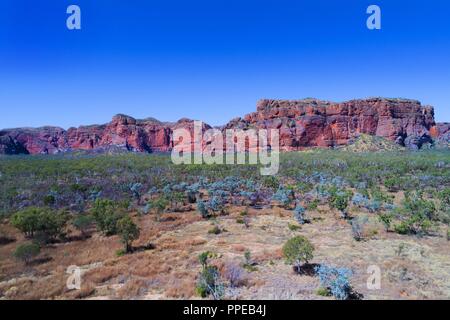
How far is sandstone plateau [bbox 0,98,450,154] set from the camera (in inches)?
4897

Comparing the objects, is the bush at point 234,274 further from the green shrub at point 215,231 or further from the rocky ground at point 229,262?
the green shrub at point 215,231

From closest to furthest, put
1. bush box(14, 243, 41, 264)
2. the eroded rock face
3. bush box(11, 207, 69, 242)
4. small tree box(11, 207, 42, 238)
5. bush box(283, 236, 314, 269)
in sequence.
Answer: bush box(283, 236, 314, 269) → bush box(14, 243, 41, 264) → bush box(11, 207, 69, 242) → small tree box(11, 207, 42, 238) → the eroded rock face

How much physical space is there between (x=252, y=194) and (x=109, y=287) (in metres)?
20.7

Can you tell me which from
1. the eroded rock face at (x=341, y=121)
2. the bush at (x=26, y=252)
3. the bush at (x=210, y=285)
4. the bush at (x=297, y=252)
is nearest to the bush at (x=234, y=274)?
the bush at (x=210, y=285)

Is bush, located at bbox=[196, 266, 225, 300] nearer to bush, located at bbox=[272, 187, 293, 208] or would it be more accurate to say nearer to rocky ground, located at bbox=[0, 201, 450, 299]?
rocky ground, located at bbox=[0, 201, 450, 299]

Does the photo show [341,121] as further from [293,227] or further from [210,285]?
[210,285]

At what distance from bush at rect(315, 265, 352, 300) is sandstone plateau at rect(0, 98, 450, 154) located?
113743 mm

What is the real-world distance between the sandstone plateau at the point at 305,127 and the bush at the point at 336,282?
113743 millimetres

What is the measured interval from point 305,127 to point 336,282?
119 m

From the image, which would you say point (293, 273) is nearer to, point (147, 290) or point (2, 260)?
point (147, 290)

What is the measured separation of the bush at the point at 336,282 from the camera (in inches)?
391

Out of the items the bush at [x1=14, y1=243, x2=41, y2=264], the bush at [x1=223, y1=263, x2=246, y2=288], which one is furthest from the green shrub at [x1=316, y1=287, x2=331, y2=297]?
the bush at [x1=14, y1=243, x2=41, y2=264]

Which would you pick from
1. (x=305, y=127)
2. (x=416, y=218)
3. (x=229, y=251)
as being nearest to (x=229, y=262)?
(x=229, y=251)
